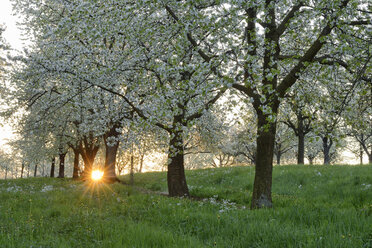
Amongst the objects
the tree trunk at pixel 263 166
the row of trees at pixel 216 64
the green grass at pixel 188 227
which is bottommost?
the green grass at pixel 188 227

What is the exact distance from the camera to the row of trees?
698cm

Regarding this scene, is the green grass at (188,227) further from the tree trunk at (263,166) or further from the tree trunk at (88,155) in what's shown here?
the tree trunk at (88,155)

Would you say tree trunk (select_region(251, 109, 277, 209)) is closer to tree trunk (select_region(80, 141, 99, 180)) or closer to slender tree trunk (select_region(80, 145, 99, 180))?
tree trunk (select_region(80, 141, 99, 180))

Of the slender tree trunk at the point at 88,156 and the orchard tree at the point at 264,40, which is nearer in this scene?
the orchard tree at the point at 264,40

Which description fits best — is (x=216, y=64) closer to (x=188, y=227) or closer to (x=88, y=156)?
(x=188, y=227)

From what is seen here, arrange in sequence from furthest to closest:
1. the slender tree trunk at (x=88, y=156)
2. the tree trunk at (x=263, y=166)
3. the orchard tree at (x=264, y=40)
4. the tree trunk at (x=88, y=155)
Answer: the slender tree trunk at (x=88, y=156), the tree trunk at (x=88, y=155), the tree trunk at (x=263, y=166), the orchard tree at (x=264, y=40)

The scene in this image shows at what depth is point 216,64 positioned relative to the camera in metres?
6.52

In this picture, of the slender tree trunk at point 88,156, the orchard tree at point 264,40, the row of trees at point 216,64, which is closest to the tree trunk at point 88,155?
the slender tree trunk at point 88,156

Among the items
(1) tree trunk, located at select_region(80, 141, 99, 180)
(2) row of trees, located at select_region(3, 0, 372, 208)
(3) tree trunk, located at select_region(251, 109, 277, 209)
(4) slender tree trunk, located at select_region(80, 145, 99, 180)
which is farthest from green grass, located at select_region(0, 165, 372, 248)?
(4) slender tree trunk, located at select_region(80, 145, 99, 180)

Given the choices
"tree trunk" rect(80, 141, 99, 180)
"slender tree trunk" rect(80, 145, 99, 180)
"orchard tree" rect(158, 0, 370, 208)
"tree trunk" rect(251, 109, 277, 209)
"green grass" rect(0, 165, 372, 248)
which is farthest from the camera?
"slender tree trunk" rect(80, 145, 99, 180)

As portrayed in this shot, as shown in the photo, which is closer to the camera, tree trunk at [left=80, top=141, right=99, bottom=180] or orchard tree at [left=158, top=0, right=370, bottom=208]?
orchard tree at [left=158, top=0, right=370, bottom=208]

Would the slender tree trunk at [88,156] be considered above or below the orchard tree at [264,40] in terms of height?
below

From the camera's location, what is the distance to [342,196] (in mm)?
12180

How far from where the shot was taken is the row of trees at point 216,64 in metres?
6.98
